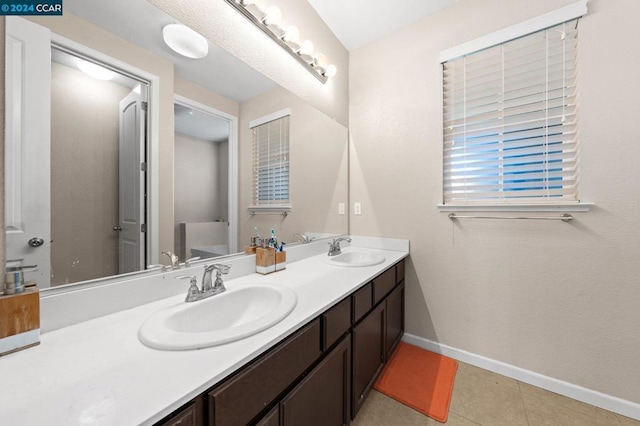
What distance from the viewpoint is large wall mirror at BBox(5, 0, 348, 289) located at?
0.71 meters

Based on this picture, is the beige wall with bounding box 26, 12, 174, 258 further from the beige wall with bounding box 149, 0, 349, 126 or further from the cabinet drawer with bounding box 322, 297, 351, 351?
the cabinet drawer with bounding box 322, 297, 351, 351

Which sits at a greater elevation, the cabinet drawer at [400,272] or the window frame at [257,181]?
the window frame at [257,181]

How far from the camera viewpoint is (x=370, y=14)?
183cm

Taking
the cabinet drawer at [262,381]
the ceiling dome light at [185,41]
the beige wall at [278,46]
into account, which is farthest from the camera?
the beige wall at [278,46]

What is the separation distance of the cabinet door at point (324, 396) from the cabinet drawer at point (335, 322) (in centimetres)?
5

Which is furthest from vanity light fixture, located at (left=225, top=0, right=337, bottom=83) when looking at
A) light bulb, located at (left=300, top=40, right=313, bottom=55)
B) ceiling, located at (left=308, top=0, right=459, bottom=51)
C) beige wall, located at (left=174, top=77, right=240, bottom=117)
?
beige wall, located at (left=174, top=77, right=240, bottom=117)

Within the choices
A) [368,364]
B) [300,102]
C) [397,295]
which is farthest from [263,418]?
[300,102]

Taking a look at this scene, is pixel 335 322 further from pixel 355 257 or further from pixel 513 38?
pixel 513 38

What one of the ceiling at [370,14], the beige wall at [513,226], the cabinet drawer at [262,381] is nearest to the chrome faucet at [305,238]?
the beige wall at [513,226]

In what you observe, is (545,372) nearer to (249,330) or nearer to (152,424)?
(249,330)

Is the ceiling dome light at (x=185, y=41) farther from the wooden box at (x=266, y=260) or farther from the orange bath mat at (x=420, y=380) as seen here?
the orange bath mat at (x=420, y=380)

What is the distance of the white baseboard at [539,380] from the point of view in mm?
1308

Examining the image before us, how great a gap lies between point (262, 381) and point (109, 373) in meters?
0.35

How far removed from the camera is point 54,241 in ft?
2.49
